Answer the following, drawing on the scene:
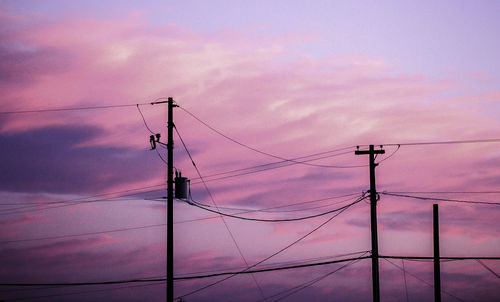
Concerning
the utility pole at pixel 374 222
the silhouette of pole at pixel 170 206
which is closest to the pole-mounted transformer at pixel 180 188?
the silhouette of pole at pixel 170 206

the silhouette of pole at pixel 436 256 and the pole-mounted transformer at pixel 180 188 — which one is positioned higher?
the pole-mounted transformer at pixel 180 188

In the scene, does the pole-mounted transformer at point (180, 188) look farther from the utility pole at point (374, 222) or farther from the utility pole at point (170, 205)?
the utility pole at point (374, 222)

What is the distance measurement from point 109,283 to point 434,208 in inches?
705

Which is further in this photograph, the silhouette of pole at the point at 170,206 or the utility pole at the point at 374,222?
the utility pole at the point at 374,222

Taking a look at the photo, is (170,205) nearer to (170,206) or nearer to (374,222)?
(170,206)

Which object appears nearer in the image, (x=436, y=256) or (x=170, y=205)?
(x=170, y=205)

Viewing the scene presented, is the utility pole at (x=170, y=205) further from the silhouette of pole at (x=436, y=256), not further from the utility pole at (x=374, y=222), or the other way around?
the silhouette of pole at (x=436, y=256)

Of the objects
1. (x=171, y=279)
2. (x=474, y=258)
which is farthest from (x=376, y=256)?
(x=171, y=279)

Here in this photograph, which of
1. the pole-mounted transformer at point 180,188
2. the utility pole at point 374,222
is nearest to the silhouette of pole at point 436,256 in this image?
the utility pole at point 374,222

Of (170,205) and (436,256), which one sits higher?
(170,205)

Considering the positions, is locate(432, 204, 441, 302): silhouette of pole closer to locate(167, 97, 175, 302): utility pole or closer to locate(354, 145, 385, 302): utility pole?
locate(354, 145, 385, 302): utility pole

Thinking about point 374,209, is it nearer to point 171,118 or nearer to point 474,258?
point 474,258

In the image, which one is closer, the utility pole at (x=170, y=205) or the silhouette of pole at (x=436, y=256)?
the utility pole at (x=170, y=205)

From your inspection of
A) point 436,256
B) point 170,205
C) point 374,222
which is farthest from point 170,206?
point 436,256
